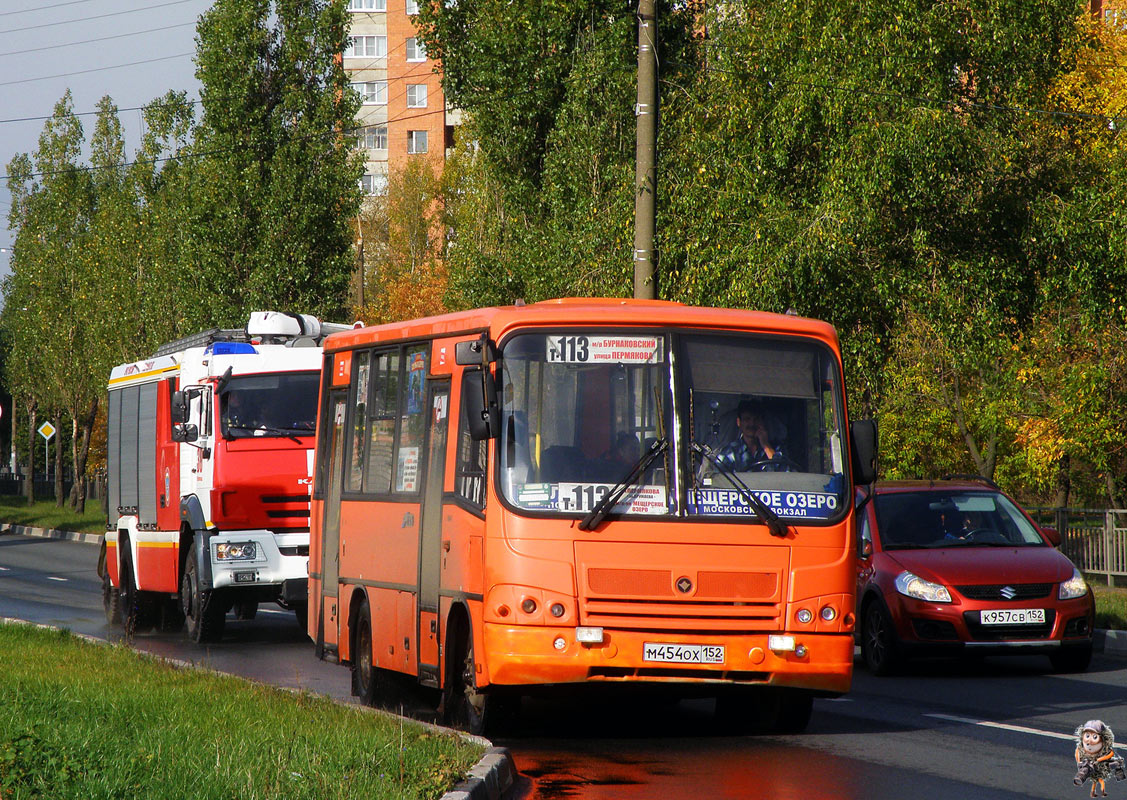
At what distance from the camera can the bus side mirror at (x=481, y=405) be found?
32.5 feet

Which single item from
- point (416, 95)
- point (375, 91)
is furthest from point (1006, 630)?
point (375, 91)

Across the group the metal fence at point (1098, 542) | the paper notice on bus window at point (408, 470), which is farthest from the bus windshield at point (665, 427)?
the metal fence at point (1098, 542)

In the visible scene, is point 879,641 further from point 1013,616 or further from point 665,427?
point 665,427

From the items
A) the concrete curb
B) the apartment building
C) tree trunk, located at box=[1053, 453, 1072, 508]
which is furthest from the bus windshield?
the apartment building

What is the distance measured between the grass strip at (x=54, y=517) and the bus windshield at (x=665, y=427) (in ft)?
130

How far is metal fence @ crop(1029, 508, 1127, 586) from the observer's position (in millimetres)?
→ 25625

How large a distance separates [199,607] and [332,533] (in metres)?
5.24

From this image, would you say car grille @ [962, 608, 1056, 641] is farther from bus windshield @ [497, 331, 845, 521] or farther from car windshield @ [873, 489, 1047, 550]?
bus windshield @ [497, 331, 845, 521]

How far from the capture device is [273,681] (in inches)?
564

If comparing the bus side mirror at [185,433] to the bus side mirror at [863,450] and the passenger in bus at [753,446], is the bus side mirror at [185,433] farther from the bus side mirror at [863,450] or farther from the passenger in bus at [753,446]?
the bus side mirror at [863,450]

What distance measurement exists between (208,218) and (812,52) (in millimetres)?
25775

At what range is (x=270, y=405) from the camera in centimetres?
1825

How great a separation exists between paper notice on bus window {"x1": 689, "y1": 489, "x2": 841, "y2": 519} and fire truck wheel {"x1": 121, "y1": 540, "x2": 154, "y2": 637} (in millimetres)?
12118

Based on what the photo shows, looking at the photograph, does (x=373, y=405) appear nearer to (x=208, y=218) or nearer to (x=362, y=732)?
(x=362, y=732)
